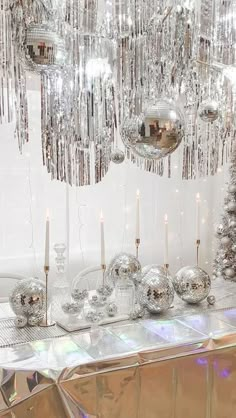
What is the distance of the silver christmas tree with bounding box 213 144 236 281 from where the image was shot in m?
3.02

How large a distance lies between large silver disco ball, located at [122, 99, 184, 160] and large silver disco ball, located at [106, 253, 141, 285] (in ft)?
1.84

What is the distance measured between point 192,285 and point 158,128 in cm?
66

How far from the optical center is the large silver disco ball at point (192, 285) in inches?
67.6

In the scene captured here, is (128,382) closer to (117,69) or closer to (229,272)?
(117,69)

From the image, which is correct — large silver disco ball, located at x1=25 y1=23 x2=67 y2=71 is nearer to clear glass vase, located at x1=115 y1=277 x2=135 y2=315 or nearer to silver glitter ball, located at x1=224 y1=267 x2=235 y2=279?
clear glass vase, located at x1=115 y1=277 x2=135 y2=315

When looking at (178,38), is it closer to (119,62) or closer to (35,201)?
(119,62)

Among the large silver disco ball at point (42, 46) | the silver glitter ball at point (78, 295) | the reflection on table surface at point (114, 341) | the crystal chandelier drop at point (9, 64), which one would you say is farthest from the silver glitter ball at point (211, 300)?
the crystal chandelier drop at point (9, 64)

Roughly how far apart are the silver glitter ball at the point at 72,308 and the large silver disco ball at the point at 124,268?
292 mm

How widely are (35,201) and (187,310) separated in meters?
Answer: 1.48

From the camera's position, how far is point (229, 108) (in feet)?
8.25

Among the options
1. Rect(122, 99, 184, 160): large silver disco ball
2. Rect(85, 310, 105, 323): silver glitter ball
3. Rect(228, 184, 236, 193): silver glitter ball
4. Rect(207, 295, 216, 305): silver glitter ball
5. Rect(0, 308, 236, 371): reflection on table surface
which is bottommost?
Rect(207, 295, 216, 305): silver glitter ball

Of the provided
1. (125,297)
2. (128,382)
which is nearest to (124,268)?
(125,297)

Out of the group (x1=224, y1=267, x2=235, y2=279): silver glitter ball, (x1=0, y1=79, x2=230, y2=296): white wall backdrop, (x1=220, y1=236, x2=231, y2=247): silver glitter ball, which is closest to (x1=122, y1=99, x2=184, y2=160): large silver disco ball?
(x1=0, y1=79, x2=230, y2=296): white wall backdrop

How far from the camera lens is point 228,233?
3.08m
